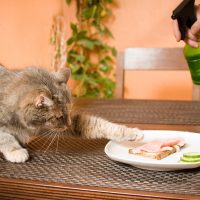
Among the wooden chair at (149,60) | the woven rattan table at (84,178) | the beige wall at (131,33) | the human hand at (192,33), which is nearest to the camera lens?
the woven rattan table at (84,178)

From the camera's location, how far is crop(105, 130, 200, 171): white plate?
29.3 inches

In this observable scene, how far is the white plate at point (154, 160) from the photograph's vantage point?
74cm

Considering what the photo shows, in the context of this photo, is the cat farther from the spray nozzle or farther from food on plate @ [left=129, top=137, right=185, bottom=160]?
the spray nozzle

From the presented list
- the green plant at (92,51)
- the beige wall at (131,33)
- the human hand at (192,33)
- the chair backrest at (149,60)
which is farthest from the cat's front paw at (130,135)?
the green plant at (92,51)

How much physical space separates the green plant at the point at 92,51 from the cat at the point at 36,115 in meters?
1.95

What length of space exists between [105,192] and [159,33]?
7.73 ft

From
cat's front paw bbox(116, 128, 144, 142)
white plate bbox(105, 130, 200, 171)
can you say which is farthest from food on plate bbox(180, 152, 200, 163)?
cat's front paw bbox(116, 128, 144, 142)

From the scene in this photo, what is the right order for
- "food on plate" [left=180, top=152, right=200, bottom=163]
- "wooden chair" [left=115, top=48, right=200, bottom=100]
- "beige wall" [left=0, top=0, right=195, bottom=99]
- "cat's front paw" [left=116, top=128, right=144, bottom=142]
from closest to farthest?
"food on plate" [left=180, top=152, right=200, bottom=163]
"cat's front paw" [left=116, top=128, right=144, bottom=142]
"wooden chair" [left=115, top=48, right=200, bottom=100]
"beige wall" [left=0, top=0, right=195, bottom=99]

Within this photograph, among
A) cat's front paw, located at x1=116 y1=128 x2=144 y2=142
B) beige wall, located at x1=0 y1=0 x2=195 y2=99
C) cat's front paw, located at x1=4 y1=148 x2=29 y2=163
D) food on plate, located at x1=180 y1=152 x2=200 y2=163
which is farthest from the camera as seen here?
beige wall, located at x1=0 y1=0 x2=195 y2=99

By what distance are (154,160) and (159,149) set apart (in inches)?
2.1

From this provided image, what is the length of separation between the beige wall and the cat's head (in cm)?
139

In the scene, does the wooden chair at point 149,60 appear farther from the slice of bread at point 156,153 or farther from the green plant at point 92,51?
the slice of bread at point 156,153

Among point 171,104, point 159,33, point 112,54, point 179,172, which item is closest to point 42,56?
point 112,54

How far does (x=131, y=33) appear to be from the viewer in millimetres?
2971
